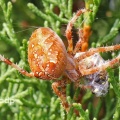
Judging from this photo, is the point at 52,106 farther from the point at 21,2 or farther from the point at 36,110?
the point at 21,2

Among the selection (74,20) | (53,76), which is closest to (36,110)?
(53,76)

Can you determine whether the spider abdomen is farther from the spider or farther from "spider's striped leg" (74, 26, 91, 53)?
"spider's striped leg" (74, 26, 91, 53)

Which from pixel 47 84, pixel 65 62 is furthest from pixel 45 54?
pixel 47 84

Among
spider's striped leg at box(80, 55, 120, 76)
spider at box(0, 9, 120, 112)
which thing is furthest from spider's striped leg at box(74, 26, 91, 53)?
spider's striped leg at box(80, 55, 120, 76)

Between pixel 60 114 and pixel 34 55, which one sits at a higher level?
pixel 34 55

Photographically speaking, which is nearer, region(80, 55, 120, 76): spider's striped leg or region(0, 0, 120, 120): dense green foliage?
region(80, 55, 120, 76): spider's striped leg

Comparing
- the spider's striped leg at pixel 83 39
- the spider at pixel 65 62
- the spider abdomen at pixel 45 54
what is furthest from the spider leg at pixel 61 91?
the spider's striped leg at pixel 83 39
